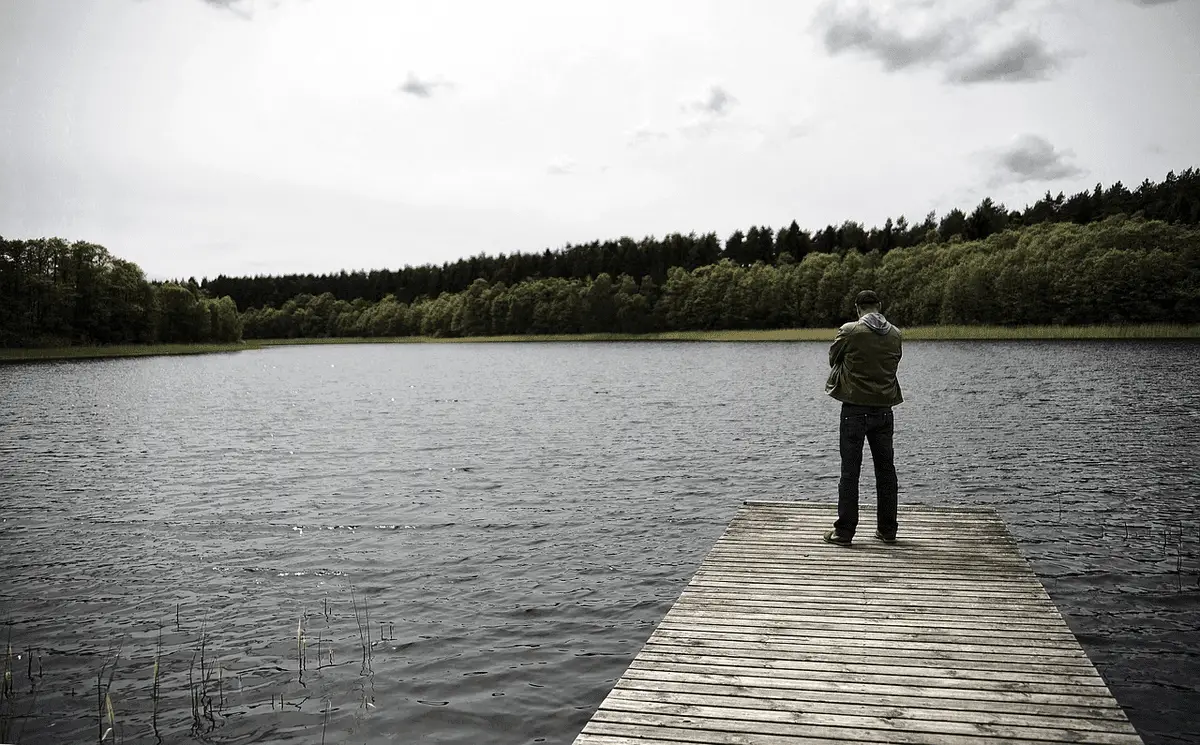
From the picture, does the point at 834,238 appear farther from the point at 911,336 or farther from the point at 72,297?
the point at 72,297

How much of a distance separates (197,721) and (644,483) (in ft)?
40.7

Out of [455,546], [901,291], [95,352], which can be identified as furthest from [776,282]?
[455,546]

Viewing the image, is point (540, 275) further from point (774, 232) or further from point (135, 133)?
point (135, 133)

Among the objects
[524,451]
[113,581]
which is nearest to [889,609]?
[113,581]

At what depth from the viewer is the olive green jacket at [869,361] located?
865cm

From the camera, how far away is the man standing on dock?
28.4ft

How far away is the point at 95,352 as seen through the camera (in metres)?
95.8

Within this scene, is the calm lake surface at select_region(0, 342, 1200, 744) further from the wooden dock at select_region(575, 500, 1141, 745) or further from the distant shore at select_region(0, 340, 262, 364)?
the distant shore at select_region(0, 340, 262, 364)

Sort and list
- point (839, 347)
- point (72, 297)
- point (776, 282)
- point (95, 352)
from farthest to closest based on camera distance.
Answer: point (776, 282) → point (95, 352) → point (72, 297) → point (839, 347)

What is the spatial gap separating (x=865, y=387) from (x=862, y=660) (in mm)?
3315

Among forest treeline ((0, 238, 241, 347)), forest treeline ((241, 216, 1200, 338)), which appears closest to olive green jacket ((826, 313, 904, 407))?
forest treeline ((241, 216, 1200, 338))

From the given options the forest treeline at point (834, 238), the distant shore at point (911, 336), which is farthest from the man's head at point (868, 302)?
the forest treeline at point (834, 238)

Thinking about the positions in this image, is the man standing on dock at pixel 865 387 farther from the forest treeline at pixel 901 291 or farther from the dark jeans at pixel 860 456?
the forest treeline at pixel 901 291

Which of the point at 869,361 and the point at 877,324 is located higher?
the point at 877,324
